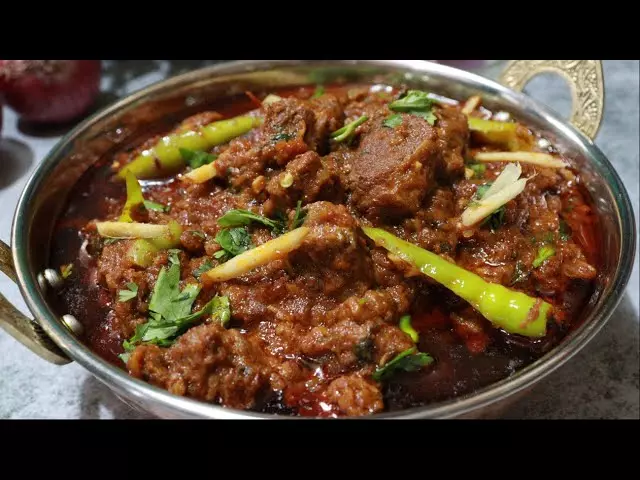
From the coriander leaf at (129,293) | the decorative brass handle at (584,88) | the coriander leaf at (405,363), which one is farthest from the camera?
the decorative brass handle at (584,88)

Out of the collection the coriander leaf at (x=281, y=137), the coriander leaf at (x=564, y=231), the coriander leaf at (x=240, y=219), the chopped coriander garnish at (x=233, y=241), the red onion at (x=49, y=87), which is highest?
the coriander leaf at (x=281, y=137)

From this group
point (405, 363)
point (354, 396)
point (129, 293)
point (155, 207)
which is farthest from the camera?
point (155, 207)

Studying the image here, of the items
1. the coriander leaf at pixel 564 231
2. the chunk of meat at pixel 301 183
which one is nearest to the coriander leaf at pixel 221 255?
the chunk of meat at pixel 301 183

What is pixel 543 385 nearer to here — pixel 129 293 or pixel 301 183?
pixel 301 183

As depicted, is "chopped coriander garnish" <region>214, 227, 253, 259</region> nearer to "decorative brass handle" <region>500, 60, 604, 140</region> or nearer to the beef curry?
the beef curry

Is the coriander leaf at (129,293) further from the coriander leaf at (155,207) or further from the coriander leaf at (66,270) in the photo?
the coriander leaf at (155,207)

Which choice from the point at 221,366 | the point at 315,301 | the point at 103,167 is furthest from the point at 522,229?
the point at 103,167

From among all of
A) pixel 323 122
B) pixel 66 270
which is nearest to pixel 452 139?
pixel 323 122
